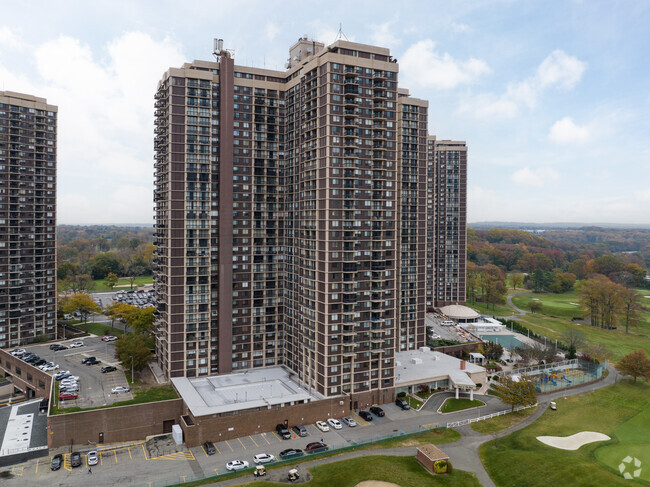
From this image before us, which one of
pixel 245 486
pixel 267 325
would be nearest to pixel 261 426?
pixel 245 486

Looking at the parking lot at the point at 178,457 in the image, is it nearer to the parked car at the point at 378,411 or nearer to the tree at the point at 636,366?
the parked car at the point at 378,411

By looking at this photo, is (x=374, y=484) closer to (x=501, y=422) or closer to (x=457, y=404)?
(x=501, y=422)

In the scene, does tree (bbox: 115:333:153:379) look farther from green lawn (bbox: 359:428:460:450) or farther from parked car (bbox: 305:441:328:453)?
green lawn (bbox: 359:428:460:450)

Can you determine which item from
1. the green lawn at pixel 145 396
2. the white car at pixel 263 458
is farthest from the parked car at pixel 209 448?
the green lawn at pixel 145 396

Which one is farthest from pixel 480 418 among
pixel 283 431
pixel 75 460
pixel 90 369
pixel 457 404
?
pixel 90 369

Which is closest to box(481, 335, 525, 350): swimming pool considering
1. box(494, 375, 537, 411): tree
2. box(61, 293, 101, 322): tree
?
box(494, 375, 537, 411): tree

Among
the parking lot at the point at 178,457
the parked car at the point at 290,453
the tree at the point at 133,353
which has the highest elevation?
the tree at the point at 133,353
